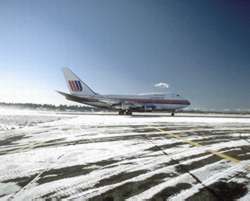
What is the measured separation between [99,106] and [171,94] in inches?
585

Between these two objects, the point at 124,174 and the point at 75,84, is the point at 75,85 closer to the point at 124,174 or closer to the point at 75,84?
the point at 75,84

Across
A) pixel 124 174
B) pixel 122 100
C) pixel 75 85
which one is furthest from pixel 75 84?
pixel 124 174

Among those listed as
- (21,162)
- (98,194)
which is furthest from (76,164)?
(98,194)

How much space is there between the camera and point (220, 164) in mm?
5355

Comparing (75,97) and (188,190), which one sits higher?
(75,97)

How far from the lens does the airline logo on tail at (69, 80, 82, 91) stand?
125 feet

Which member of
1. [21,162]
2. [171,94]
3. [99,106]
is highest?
[171,94]

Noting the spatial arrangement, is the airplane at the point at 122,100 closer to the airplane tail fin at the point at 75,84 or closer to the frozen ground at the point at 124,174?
the airplane tail fin at the point at 75,84

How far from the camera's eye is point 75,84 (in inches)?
1505

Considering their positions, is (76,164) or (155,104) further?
(155,104)

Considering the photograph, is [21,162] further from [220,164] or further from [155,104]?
[155,104]

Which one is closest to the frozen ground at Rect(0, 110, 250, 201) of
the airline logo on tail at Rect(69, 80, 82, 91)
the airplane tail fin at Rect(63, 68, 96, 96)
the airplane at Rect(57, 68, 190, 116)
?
the airplane at Rect(57, 68, 190, 116)

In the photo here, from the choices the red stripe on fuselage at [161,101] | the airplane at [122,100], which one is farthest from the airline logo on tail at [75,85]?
the red stripe on fuselage at [161,101]

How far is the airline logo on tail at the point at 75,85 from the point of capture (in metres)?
38.1
